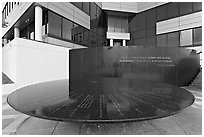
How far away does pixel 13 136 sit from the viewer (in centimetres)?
270

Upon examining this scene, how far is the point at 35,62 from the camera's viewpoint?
28.9ft

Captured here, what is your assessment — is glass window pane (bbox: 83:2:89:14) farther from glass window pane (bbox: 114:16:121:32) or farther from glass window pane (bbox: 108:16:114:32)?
glass window pane (bbox: 114:16:121:32)

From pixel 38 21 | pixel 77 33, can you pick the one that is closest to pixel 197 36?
pixel 77 33

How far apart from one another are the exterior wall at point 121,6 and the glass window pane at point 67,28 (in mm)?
7477

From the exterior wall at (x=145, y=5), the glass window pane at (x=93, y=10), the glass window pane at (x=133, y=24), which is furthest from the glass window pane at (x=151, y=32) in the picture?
the glass window pane at (x=93, y=10)

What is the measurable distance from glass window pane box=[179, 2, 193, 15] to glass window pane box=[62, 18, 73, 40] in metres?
14.1

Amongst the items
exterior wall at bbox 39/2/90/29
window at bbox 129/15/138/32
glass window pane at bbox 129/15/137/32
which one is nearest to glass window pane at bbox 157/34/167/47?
window at bbox 129/15/138/32

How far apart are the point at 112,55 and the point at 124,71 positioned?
1.26 metres

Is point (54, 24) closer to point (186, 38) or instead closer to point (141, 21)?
point (141, 21)

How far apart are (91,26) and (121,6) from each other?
5736mm

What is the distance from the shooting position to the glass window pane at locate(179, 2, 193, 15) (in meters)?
16.4

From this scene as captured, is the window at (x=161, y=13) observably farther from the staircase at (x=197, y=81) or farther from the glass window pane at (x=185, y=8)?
the staircase at (x=197, y=81)

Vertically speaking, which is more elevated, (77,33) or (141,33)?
(141,33)

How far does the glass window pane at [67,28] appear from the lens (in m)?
12.9
